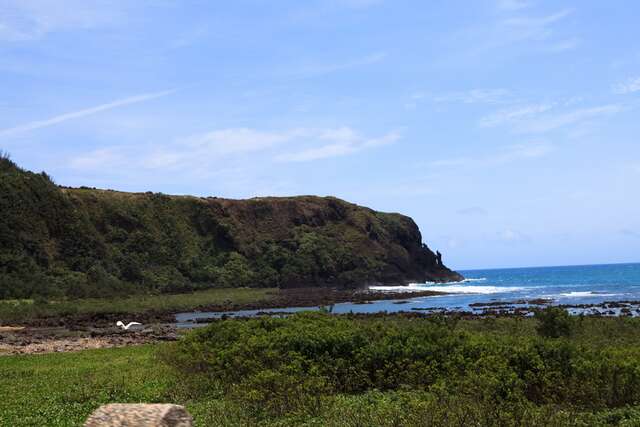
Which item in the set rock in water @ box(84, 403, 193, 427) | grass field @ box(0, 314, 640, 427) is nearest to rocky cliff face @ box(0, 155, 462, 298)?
grass field @ box(0, 314, 640, 427)

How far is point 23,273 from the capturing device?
6109cm

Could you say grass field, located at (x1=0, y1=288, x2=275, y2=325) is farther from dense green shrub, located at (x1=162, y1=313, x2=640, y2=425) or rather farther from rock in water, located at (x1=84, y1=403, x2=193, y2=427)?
rock in water, located at (x1=84, y1=403, x2=193, y2=427)

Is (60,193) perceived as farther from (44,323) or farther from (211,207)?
(44,323)

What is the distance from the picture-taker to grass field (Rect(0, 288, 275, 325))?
153 ft

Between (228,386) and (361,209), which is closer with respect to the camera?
(228,386)

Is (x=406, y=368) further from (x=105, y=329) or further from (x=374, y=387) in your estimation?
(x=105, y=329)

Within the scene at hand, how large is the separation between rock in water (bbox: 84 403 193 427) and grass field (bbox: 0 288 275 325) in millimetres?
39489

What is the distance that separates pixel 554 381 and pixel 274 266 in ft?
291

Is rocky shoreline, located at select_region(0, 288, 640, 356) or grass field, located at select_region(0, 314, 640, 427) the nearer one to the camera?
grass field, located at select_region(0, 314, 640, 427)

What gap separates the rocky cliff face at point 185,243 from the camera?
67250 millimetres

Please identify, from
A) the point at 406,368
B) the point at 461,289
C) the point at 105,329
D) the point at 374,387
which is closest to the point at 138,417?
the point at 374,387

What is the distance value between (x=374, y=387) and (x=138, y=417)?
7.81 meters

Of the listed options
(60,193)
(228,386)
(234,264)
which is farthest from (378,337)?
(234,264)

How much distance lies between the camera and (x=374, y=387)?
14.3 metres
